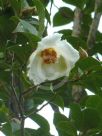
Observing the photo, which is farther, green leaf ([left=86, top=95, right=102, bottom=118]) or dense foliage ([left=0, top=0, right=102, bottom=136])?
green leaf ([left=86, top=95, right=102, bottom=118])

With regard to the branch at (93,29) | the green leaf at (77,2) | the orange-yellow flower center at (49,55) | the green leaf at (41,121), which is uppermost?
the green leaf at (77,2)

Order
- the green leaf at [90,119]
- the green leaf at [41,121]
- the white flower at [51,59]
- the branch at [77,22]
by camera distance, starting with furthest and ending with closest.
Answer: the branch at [77,22], the green leaf at [41,121], the green leaf at [90,119], the white flower at [51,59]

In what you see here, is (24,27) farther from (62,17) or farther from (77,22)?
(62,17)

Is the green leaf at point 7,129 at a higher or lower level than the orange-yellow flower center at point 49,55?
lower

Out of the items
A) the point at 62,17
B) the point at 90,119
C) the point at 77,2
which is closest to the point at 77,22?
the point at 77,2

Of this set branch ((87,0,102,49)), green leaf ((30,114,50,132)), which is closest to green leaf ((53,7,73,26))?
branch ((87,0,102,49))

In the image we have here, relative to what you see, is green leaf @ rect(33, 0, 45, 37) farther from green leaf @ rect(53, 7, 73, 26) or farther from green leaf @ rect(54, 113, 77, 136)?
green leaf @ rect(53, 7, 73, 26)

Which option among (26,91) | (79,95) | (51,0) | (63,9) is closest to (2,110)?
(26,91)


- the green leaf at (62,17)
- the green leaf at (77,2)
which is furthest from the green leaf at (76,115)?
the green leaf at (62,17)

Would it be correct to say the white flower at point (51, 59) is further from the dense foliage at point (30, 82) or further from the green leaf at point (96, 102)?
the green leaf at point (96, 102)
